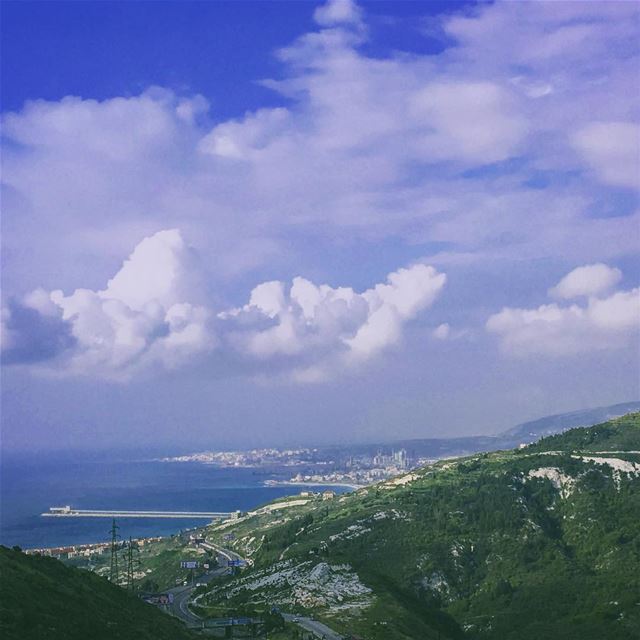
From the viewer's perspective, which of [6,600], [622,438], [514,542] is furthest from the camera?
[622,438]

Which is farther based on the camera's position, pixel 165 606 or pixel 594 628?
pixel 165 606

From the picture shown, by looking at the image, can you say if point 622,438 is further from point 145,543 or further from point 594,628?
point 145,543

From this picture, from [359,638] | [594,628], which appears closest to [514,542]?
[594,628]

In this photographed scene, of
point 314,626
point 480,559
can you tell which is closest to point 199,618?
point 314,626

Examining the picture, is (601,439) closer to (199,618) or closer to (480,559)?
(480,559)

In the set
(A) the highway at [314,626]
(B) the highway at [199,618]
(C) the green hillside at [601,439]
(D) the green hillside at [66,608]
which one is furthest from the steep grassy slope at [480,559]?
(D) the green hillside at [66,608]

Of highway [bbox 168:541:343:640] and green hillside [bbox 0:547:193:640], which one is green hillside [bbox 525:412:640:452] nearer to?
highway [bbox 168:541:343:640]
